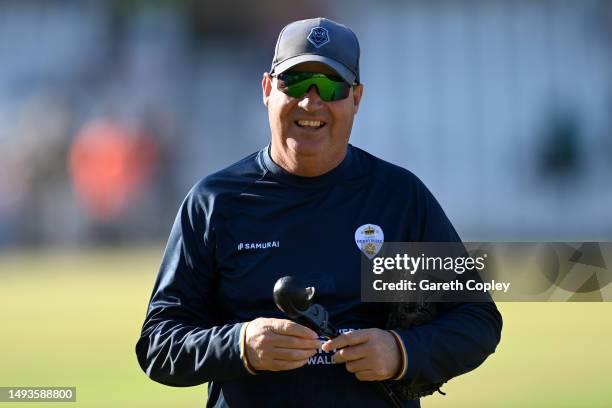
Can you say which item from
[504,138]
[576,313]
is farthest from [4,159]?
[576,313]

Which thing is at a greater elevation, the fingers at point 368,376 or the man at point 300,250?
the man at point 300,250

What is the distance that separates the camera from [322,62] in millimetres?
3240

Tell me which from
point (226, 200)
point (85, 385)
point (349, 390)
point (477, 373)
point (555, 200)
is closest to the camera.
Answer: point (349, 390)

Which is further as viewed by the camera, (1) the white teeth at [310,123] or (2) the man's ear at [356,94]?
(2) the man's ear at [356,94]

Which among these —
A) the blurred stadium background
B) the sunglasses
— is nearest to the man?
the sunglasses

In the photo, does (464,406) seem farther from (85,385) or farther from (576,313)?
(576,313)

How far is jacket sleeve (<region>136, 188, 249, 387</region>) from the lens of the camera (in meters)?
3.04

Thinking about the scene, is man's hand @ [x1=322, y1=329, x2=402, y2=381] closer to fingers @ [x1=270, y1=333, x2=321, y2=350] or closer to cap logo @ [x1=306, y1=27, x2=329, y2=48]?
fingers @ [x1=270, y1=333, x2=321, y2=350]

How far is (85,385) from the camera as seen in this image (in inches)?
304

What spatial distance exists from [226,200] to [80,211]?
16.6 m

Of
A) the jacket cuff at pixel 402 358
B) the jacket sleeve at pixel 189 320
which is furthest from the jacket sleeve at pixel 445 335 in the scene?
the jacket sleeve at pixel 189 320

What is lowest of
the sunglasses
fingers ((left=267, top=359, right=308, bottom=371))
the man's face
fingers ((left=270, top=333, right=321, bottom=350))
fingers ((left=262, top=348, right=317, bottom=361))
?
fingers ((left=267, top=359, right=308, bottom=371))

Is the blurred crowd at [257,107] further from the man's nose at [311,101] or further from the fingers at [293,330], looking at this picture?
the fingers at [293,330]

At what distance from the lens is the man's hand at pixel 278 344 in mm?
2836
